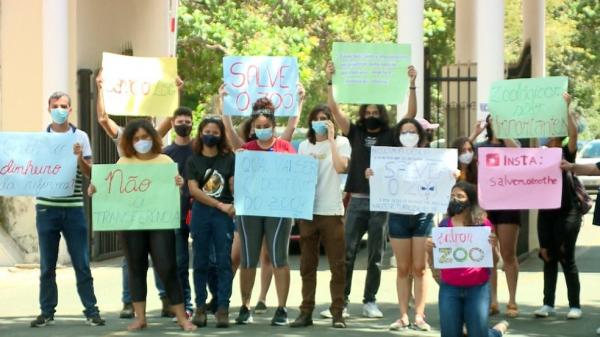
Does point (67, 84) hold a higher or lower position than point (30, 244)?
higher

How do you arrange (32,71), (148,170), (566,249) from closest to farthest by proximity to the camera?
(148,170), (566,249), (32,71)

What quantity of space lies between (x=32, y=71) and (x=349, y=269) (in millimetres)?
6639

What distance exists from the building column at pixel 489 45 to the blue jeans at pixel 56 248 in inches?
257

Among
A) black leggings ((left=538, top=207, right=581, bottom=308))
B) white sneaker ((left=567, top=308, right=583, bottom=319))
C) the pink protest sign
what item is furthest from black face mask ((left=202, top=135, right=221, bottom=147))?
white sneaker ((left=567, top=308, right=583, bottom=319))

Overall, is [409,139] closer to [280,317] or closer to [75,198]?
[280,317]

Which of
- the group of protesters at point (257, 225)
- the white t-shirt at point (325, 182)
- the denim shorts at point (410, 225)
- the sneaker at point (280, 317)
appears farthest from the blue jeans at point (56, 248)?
the denim shorts at point (410, 225)

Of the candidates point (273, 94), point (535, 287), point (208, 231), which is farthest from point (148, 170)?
point (535, 287)

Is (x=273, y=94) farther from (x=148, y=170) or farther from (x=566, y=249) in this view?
(x=566, y=249)

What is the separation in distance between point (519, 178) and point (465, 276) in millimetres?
2576

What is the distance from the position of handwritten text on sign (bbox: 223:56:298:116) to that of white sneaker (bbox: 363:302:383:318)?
1.86 meters

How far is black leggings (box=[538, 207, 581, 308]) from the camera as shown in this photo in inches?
528

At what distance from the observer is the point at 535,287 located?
16078 mm

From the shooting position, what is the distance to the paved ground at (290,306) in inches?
491

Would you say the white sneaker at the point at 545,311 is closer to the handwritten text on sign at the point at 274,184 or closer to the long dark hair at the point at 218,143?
the handwritten text on sign at the point at 274,184
